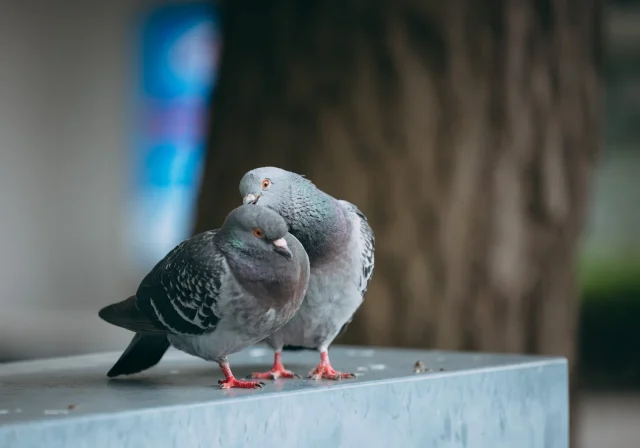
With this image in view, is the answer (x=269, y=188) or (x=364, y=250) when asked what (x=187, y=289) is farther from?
(x=364, y=250)

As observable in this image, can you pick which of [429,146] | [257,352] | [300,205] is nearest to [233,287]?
[300,205]

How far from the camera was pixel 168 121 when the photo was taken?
7840 mm

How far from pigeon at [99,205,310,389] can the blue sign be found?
19.7 ft

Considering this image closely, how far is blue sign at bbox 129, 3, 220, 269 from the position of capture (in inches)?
302

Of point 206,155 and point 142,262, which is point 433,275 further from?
point 142,262

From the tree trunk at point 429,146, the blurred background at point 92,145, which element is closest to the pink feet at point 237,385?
the tree trunk at point 429,146

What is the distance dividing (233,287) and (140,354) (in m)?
0.30

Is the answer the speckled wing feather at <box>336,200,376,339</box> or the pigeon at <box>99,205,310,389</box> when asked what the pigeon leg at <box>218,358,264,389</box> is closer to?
the pigeon at <box>99,205,310,389</box>

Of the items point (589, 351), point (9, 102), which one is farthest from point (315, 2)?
point (9, 102)

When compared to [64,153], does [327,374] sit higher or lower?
lower

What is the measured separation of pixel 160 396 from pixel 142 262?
6837 millimetres

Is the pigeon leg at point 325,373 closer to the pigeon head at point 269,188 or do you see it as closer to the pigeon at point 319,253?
the pigeon at point 319,253

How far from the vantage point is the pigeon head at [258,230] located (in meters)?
1.43

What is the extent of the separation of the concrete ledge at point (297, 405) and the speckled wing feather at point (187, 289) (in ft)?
0.33
